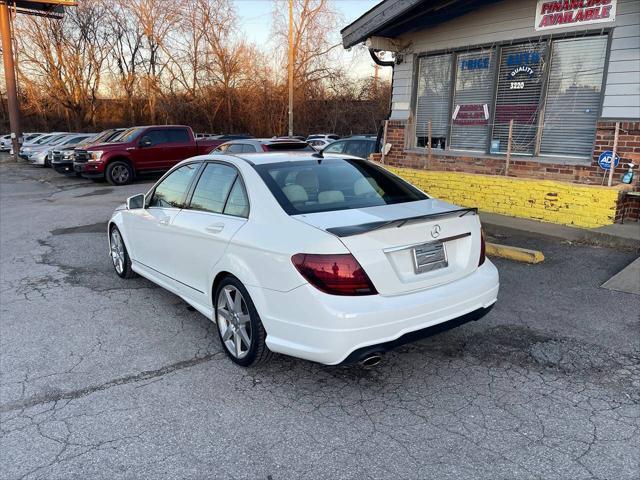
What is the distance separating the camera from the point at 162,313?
4.90 meters

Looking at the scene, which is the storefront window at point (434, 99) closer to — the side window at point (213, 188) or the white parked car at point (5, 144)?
the side window at point (213, 188)

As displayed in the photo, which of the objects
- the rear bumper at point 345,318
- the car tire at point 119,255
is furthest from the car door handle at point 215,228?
the car tire at point 119,255

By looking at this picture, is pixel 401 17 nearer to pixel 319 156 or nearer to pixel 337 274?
pixel 319 156

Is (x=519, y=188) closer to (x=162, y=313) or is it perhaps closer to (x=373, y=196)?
(x=373, y=196)

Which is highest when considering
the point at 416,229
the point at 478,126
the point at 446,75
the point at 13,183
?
the point at 446,75

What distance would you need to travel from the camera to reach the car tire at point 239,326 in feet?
11.4

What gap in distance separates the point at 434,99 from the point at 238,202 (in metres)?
8.03

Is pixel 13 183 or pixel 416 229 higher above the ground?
pixel 416 229

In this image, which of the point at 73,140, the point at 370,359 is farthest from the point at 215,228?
the point at 73,140

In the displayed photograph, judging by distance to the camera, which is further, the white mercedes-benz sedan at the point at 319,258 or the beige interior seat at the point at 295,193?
the beige interior seat at the point at 295,193

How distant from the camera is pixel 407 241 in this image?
321 centimetres

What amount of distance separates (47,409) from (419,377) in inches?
97.5

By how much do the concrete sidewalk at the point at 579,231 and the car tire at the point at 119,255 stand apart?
536cm

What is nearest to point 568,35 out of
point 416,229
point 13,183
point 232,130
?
point 416,229
